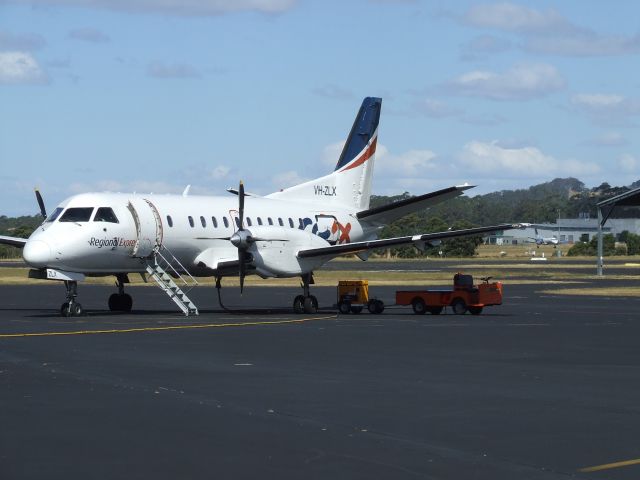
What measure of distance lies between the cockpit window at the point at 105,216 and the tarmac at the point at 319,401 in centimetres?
593

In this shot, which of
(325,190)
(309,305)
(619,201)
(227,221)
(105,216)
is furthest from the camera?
(619,201)

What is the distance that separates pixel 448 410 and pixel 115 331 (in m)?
15.2

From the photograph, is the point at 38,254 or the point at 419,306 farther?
the point at 419,306

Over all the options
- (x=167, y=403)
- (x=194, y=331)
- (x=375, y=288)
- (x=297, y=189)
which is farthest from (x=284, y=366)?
(x=375, y=288)

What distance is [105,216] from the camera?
Answer: 35.5 meters

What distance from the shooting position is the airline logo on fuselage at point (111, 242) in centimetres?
3475

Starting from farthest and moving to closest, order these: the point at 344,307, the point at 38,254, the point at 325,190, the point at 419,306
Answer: the point at 325,190 → the point at 344,307 → the point at 419,306 → the point at 38,254

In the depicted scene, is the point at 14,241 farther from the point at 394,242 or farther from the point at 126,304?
the point at 394,242

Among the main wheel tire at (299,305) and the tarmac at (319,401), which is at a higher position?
the main wheel tire at (299,305)

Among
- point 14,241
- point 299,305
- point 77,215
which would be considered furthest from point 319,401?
point 14,241

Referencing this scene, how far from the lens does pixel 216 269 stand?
124 feet

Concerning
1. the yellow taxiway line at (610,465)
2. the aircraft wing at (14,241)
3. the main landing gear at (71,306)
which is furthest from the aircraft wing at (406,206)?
the yellow taxiway line at (610,465)

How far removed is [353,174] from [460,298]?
10.1 m

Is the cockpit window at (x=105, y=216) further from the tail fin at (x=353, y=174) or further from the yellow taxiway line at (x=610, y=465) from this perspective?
the yellow taxiway line at (x=610, y=465)
